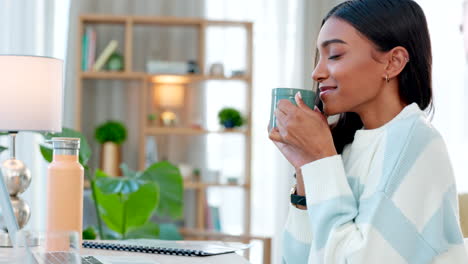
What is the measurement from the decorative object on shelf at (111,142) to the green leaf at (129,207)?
4.66 feet

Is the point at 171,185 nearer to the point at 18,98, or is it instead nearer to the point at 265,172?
the point at 18,98

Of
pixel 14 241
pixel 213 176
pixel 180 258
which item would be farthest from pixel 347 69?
pixel 213 176

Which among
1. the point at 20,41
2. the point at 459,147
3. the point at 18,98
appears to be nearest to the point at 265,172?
the point at 459,147

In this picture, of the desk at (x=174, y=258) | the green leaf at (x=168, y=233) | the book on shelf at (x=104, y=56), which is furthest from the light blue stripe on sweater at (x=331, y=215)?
the book on shelf at (x=104, y=56)

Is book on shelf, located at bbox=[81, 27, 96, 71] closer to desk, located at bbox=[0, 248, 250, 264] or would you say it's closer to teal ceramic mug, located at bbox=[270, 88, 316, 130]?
desk, located at bbox=[0, 248, 250, 264]

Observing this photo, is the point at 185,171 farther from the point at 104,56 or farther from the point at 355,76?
the point at 355,76

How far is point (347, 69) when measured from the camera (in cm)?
113

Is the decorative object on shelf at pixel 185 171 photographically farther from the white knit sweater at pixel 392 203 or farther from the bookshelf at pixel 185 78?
the white knit sweater at pixel 392 203

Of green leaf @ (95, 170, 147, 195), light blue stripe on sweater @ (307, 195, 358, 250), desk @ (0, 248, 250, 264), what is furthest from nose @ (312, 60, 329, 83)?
green leaf @ (95, 170, 147, 195)

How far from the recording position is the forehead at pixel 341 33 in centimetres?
114

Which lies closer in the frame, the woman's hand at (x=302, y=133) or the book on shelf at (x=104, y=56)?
the woman's hand at (x=302, y=133)

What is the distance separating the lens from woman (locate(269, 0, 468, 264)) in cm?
103

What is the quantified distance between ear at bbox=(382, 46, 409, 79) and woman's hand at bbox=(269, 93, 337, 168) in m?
0.14

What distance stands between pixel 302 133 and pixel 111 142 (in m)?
3.17
